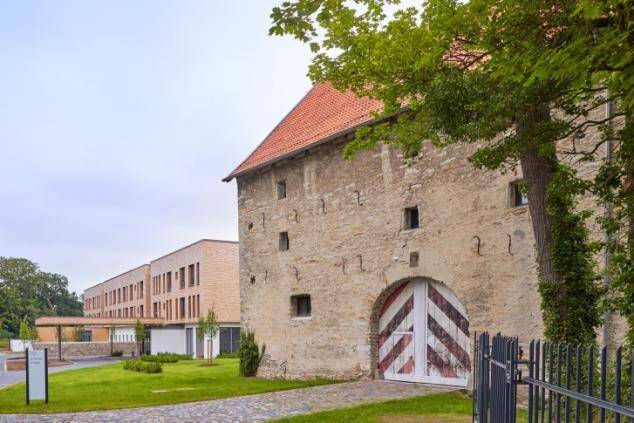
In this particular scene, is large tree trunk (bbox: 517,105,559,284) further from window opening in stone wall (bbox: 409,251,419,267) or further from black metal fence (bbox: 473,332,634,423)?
window opening in stone wall (bbox: 409,251,419,267)

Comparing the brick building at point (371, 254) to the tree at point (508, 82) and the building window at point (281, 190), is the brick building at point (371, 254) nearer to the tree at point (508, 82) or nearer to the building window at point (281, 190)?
the building window at point (281, 190)

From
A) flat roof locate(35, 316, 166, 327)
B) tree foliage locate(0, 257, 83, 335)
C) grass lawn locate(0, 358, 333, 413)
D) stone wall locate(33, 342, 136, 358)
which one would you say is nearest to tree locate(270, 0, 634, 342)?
grass lawn locate(0, 358, 333, 413)

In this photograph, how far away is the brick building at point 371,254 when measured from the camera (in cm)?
1230

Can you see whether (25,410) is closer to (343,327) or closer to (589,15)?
(343,327)

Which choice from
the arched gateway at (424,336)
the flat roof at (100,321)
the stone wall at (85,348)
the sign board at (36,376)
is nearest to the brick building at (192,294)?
the flat roof at (100,321)

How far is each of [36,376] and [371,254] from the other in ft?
25.7

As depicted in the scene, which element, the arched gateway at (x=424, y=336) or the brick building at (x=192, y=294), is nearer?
the arched gateway at (x=424, y=336)

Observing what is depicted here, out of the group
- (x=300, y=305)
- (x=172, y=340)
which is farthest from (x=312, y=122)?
(x=172, y=340)

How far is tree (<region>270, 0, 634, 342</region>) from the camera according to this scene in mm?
5855

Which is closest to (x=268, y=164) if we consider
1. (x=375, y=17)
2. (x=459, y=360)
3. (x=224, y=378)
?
(x=224, y=378)

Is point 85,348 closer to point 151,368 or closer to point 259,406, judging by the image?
point 151,368

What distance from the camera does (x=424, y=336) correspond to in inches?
561

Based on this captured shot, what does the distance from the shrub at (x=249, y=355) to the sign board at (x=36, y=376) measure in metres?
6.55

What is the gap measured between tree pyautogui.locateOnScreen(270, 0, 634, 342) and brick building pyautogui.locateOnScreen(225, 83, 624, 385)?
2601 millimetres
